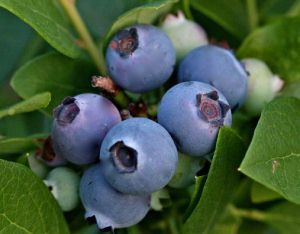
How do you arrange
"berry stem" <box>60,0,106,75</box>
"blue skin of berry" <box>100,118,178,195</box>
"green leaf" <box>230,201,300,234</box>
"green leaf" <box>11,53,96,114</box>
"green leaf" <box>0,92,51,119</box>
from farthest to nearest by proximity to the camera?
"green leaf" <box>230,201,300,234</box>, "berry stem" <box>60,0,106,75</box>, "green leaf" <box>11,53,96,114</box>, "green leaf" <box>0,92,51,119</box>, "blue skin of berry" <box>100,118,178,195</box>

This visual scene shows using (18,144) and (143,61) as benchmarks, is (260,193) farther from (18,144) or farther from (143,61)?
(18,144)

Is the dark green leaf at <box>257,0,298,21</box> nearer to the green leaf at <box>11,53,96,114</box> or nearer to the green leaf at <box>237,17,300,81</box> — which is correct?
the green leaf at <box>237,17,300,81</box>

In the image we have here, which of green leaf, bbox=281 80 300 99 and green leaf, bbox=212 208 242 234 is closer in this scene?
green leaf, bbox=281 80 300 99

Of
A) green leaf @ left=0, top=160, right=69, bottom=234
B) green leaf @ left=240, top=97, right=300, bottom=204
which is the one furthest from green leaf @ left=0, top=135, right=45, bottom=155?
green leaf @ left=240, top=97, right=300, bottom=204

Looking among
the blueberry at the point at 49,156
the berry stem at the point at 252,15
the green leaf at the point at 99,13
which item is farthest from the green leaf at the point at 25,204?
the berry stem at the point at 252,15

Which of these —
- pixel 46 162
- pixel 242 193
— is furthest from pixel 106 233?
pixel 242 193
